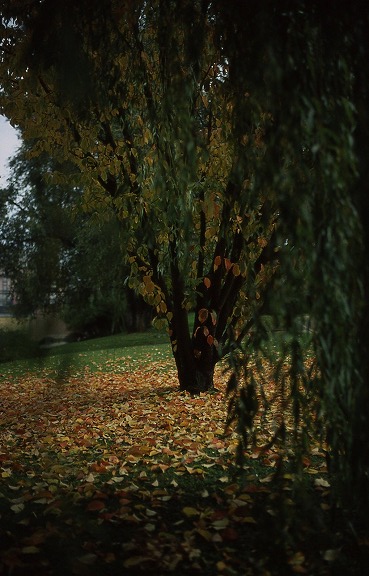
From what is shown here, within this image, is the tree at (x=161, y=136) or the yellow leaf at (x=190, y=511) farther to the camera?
the yellow leaf at (x=190, y=511)

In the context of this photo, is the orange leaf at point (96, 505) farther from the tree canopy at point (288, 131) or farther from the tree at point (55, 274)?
the tree canopy at point (288, 131)

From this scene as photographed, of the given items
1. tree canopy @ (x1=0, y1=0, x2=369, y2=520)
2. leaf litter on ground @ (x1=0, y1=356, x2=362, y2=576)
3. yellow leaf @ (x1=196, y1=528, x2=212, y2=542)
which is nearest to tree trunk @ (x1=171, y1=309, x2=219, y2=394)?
leaf litter on ground @ (x1=0, y1=356, x2=362, y2=576)

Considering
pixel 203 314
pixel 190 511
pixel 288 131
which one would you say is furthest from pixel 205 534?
pixel 203 314

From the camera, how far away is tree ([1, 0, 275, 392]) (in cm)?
299

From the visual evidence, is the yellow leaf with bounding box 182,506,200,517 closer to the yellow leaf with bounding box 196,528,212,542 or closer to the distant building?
the yellow leaf with bounding box 196,528,212,542

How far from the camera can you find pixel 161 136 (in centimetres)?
356

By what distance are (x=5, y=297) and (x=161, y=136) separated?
1.50 meters

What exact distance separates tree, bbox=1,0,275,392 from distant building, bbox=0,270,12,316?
1.02 meters

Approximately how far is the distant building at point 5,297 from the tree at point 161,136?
1020 millimetres

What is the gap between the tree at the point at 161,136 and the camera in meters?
2.99

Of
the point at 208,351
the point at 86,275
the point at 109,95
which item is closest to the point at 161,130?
the point at 109,95

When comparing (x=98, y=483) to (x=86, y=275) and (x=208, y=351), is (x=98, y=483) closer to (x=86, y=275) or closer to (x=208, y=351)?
(x=86, y=275)

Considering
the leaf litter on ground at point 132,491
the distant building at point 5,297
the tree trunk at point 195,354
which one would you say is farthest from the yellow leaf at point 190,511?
the tree trunk at point 195,354

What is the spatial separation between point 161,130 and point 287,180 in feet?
4.46
